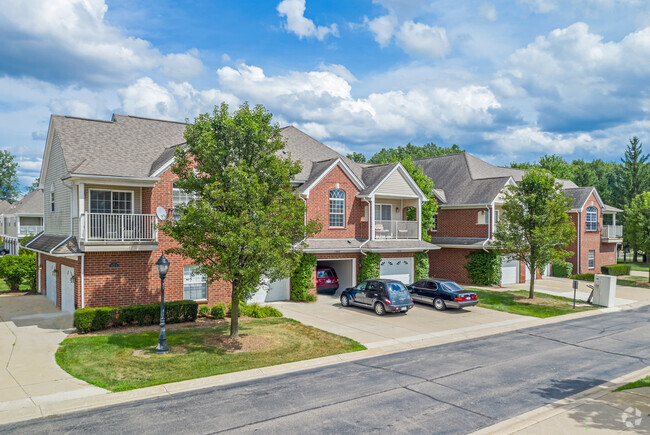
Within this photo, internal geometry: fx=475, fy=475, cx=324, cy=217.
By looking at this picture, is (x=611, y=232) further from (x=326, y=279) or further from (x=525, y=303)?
(x=326, y=279)

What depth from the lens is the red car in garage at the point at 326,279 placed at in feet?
89.6

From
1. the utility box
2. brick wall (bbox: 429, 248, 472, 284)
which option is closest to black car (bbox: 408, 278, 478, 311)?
the utility box

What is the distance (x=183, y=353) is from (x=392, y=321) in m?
9.47

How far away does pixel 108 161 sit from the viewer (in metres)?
20.4

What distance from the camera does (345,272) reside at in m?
28.3

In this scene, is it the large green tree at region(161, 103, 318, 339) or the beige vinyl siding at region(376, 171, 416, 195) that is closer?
the large green tree at region(161, 103, 318, 339)

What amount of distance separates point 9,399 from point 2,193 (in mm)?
111733

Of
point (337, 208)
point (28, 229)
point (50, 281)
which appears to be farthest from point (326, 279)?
point (28, 229)

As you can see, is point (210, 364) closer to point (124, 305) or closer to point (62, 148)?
point (124, 305)

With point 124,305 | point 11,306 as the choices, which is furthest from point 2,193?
point 124,305

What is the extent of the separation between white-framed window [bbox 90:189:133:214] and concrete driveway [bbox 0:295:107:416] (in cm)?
486

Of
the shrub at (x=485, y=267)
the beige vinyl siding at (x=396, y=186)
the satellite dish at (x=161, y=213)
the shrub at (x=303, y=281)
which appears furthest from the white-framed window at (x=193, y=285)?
the shrub at (x=485, y=267)

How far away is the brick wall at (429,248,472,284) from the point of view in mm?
33719

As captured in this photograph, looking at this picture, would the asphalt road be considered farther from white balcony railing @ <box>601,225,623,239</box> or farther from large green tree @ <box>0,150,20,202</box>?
large green tree @ <box>0,150,20,202</box>
